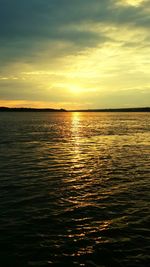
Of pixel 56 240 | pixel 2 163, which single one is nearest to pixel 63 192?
pixel 56 240

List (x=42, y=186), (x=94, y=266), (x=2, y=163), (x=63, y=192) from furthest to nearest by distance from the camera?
(x=2, y=163) < (x=42, y=186) < (x=63, y=192) < (x=94, y=266)

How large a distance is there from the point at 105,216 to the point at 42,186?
23.4 ft

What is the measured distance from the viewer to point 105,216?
632 inches

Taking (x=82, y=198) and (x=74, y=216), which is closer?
(x=74, y=216)

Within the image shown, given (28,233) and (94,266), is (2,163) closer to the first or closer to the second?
(28,233)

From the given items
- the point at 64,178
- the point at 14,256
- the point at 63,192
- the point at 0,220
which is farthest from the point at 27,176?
the point at 14,256

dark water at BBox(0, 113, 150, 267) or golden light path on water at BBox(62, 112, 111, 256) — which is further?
golden light path on water at BBox(62, 112, 111, 256)

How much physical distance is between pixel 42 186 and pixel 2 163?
422 inches

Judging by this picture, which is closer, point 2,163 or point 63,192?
point 63,192

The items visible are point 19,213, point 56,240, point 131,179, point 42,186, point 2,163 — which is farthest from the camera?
point 2,163

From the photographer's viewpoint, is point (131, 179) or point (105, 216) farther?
point (131, 179)

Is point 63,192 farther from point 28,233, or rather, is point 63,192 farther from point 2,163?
point 2,163

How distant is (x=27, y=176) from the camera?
2516 cm

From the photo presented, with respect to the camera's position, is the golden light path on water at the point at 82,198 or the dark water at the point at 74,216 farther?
the golden light path on water at the point at 82,198
